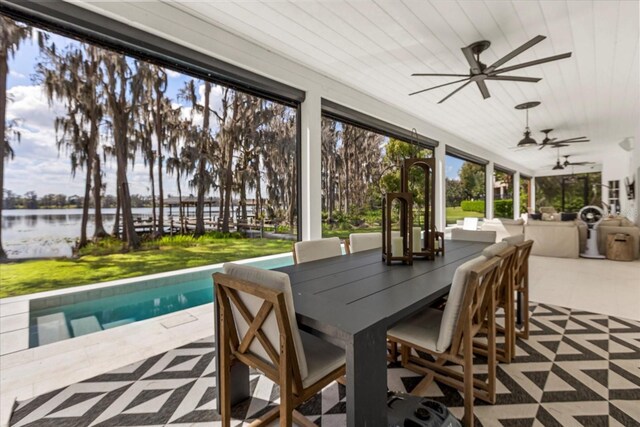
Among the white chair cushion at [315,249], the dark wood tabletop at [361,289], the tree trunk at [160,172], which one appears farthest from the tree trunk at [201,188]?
the dark wood tabletop at [361,289]

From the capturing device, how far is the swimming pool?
3.08 meters

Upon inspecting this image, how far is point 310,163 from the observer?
3.91 m

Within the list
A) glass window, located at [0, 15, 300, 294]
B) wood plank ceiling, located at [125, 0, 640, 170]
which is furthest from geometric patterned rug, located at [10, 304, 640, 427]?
wood plank ceiling, located at [125, 0, 640, 170]

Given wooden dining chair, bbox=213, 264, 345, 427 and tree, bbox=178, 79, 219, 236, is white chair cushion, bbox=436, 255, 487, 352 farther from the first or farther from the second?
tree, bbox=178, 79, 219, 236

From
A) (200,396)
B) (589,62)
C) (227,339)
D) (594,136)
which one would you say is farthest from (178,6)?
(594,136)

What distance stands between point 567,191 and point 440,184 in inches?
479

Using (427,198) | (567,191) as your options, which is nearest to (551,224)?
(427,198)

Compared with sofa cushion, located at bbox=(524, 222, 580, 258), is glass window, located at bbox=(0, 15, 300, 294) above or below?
above

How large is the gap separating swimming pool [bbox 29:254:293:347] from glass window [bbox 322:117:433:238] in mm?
1588

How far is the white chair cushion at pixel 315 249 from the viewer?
7.65 ft

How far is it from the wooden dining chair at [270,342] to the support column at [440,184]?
598cm

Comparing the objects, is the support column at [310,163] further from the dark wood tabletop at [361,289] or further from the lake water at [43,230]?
the lake water at [43,230]

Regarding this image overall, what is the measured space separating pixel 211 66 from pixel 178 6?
53 centimetres

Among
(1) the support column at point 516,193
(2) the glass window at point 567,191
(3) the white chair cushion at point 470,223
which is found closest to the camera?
(3) the white chair cushion at point 470,223
